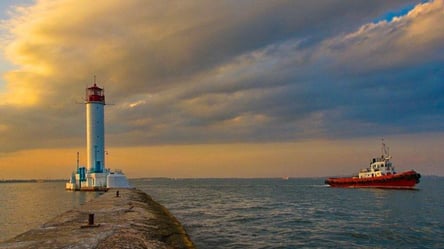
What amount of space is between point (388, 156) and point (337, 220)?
199 feet

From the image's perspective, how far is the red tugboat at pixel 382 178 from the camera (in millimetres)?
79875

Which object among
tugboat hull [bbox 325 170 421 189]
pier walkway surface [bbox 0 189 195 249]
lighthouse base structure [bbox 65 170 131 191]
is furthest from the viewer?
tugboat hull [bbox 325 170 421 189]

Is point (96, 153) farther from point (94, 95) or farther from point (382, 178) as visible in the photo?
point (382, 178)

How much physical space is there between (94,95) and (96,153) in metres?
11.0

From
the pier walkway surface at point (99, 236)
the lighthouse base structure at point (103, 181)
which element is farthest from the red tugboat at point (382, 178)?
the pier walkway surface at point (99, 236)

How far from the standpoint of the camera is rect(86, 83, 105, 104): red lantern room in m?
74.1

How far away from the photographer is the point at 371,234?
24.9m

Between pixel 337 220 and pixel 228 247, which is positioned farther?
pixel 337 220

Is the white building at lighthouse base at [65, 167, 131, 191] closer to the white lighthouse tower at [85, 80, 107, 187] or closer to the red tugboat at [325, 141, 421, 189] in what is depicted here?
the white lighthouse tower at [85, 80, 107, 187]

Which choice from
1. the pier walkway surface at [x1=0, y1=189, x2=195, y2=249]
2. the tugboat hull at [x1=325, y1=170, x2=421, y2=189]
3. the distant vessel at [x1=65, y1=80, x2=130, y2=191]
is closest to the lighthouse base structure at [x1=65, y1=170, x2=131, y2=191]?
the distant vessel at [x1=65, y1=80, x2=130, y2=191]

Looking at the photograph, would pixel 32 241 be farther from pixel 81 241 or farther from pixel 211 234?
pixel 211 234

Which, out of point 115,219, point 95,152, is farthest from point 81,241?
point 95,152

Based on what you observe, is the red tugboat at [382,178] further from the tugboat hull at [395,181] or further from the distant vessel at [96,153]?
the distant vessel at [96,153]

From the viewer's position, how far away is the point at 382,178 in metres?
82.5
